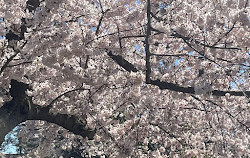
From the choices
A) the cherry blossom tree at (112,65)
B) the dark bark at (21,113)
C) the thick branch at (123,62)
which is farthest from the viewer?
the thick branch at (123,62)

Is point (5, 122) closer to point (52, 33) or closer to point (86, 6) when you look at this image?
point (52, 33)

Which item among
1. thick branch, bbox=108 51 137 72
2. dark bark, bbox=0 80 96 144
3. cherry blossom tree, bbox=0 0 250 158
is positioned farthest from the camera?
thick branch, bbox=108 51 137 72

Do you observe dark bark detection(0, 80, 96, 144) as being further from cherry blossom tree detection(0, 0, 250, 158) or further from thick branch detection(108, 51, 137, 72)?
thick branch detection(108, 51, 137, 72)

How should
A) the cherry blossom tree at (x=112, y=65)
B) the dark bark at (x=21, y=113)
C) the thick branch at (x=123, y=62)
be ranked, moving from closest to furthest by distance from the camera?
the cherry blossom tree at (x=112, y=65), the dark bark at (x=21, y=113), the thick branch at (x=123, y=62)

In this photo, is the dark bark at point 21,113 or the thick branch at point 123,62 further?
the thick branch at point 123,62

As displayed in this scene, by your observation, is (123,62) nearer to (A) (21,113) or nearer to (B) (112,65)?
(B) (112,65)

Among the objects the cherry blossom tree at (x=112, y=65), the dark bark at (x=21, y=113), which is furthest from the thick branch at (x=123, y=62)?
the dark bark at (x=21, y=113)

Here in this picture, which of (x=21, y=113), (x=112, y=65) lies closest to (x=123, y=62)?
(x=112, y=65)

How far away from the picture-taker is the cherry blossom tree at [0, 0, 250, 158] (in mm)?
4641

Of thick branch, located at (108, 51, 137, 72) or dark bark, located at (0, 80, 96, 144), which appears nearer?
dark bark, located at (0, 80, 96, 144)

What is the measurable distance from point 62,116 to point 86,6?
2.66m

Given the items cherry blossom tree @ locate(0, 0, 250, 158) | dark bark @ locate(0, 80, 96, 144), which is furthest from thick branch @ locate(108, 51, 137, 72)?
dark bark @ locate(0, 80, 96, 144)

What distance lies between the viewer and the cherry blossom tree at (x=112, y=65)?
15.2ft

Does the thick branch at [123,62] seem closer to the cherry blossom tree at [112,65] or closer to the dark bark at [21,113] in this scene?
the cherry blossom tree at [112,65]
